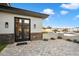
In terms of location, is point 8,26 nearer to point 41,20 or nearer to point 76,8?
point 41,20

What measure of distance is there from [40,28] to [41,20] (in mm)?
689

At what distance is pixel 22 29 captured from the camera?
957 cm

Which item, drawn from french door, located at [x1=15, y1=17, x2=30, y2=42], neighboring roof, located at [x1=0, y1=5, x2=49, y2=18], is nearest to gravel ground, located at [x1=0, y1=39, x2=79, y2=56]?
french door, located at [x1=15, y1=17, x2=30, y2=42]

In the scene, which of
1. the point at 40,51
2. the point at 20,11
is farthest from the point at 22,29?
the point at 40,51

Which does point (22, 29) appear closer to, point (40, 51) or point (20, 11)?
point (20, 11)

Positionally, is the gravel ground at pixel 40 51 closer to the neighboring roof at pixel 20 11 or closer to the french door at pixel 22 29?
the french door at pixel 22 29

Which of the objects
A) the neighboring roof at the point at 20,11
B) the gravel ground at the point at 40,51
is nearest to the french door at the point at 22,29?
the neighboring roof at the point at 20,11

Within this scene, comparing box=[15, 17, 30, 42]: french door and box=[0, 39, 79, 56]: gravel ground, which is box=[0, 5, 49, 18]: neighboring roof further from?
box=[0, 39, 79, 56]: gravel ground

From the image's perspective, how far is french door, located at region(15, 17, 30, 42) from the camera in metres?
9.16

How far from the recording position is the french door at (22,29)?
30.1 ft

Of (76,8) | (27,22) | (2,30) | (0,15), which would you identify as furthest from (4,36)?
(76,8)

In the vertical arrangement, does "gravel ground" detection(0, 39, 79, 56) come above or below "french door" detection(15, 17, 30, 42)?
below

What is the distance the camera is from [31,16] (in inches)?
397

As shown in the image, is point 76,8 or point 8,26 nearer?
point 8,26
